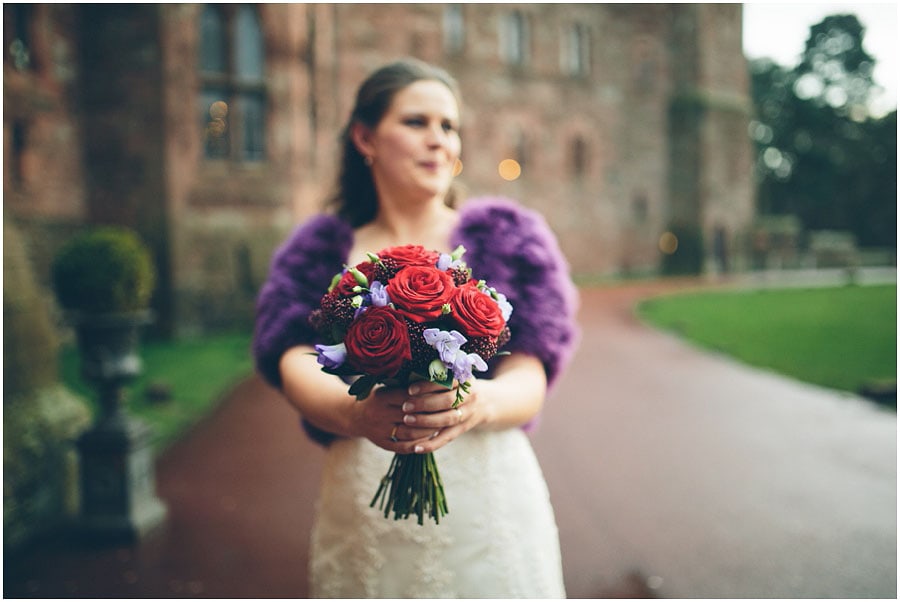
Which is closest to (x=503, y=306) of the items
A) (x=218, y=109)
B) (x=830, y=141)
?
(x=218, y=109)

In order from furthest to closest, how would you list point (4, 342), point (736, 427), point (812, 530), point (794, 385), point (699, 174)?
1. point (699, 174)
2. point (794, 385)
3. point (736, 427)
4. point (812, 530)
5. point (4, 342)

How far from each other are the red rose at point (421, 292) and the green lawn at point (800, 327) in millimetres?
7441

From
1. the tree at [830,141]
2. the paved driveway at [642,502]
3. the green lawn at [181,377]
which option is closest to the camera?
the paved driveway at [642,502]

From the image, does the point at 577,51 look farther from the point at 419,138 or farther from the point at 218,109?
the point at 419,138

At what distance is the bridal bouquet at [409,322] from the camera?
1.41m

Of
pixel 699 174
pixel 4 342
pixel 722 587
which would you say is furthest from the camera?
pixel 699 174

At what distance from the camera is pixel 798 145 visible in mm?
39688

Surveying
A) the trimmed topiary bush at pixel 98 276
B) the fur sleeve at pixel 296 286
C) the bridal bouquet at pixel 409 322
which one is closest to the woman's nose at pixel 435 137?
the fur sleeve at pixel 296 286

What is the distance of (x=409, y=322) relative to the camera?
4.73 feet

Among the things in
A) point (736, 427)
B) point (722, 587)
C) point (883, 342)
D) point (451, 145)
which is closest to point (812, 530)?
point (722, 587)

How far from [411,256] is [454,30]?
22.1 metres

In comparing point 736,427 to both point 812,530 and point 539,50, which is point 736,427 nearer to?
point 812,530

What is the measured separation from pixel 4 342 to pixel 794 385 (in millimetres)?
7749

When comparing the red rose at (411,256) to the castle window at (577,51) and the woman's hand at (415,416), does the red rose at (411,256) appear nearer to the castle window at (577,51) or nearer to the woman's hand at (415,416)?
the woman's hand at (415,416)
